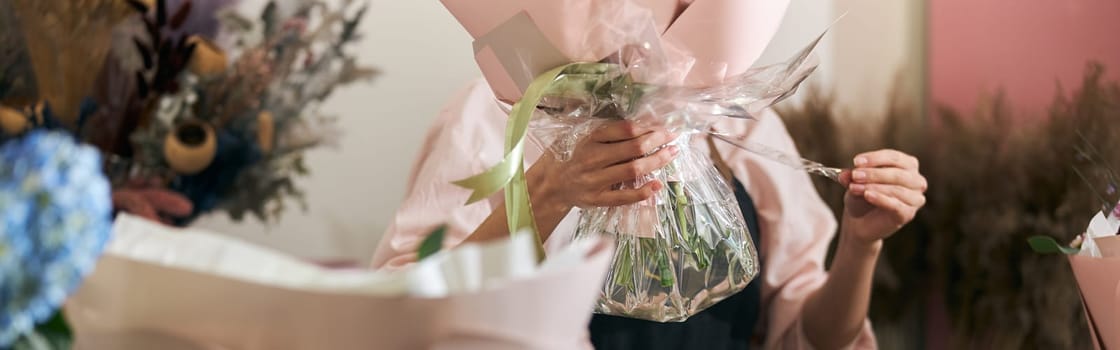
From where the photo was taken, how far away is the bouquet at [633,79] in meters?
0.60

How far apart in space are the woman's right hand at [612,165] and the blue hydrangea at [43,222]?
40cm

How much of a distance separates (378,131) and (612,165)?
821 mm

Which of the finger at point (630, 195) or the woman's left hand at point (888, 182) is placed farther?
the woman's left hand at point (888, 182)

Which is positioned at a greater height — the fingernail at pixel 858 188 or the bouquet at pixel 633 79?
the bouquet at pixel 633 79

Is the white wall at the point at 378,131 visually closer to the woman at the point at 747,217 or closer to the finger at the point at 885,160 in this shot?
the woman at the point at 747,217

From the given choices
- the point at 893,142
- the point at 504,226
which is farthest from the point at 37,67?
the point at 893,142

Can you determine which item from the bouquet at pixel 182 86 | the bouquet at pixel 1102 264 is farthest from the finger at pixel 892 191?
the bouquet at pixel 182 86

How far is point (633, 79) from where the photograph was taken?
0.61 meters

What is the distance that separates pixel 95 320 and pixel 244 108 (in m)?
0.58

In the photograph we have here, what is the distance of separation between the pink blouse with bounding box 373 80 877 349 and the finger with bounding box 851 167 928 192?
291 millimetres

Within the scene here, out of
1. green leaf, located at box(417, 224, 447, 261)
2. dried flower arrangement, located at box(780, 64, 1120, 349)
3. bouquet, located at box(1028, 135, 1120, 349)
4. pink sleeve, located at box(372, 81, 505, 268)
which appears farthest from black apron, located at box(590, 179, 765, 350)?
green leaf, located at box(417, 224, 447, 261)

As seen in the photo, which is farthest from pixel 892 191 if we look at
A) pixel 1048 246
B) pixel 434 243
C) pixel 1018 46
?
pixel 1018 46

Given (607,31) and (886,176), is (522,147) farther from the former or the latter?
(886,176)

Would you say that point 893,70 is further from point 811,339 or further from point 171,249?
point 171,249
